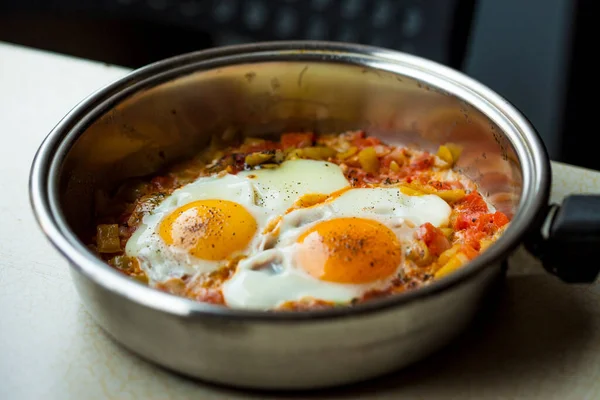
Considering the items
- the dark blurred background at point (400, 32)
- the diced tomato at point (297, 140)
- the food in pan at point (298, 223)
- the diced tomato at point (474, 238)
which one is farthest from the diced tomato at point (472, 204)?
the dark blurred background at point (400, 32)

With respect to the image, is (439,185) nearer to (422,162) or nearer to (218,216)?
(422,162)

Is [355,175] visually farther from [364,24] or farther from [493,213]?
[364,24]

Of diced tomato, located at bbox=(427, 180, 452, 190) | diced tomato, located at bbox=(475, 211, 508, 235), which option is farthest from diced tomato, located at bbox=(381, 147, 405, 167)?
diced tomato, located at bbox=(475, 211, 508, 235)

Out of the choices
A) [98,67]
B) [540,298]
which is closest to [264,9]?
[98,67]

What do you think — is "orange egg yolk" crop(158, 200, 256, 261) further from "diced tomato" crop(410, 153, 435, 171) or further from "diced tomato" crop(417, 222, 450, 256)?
"diced tomato" crop(410, 153, 435, 171)

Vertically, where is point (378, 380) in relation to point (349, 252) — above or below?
below

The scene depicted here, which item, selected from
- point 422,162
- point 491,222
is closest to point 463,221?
point 491,222
